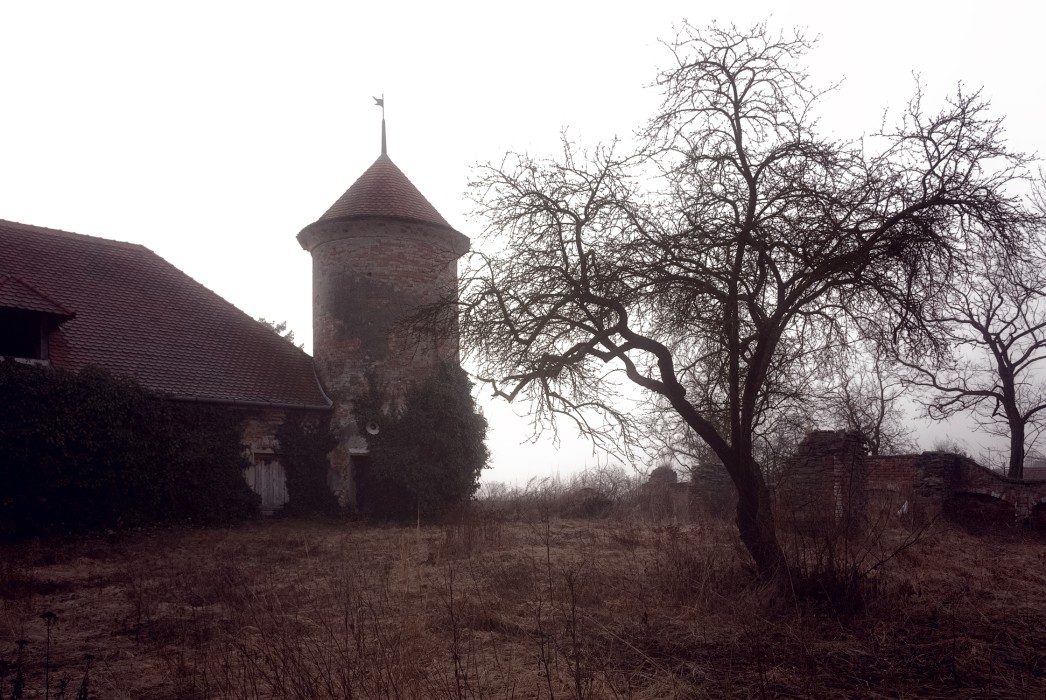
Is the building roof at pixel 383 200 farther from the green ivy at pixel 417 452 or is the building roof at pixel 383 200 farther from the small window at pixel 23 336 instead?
the small window at pixel 23 336

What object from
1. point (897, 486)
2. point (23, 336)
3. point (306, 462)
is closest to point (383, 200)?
point (306, 462)

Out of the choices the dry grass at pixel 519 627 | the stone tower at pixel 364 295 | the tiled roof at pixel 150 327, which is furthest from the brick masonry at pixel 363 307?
the dry grass at pixel 519 627

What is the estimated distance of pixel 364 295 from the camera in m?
20.0

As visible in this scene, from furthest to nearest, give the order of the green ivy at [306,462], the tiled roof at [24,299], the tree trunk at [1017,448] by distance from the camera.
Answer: the tree trunk at [1017,448], the green ivy at [306,462], the tiled roof at [24,299]

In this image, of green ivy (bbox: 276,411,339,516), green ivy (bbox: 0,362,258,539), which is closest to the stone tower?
green ivy (bbox: 276,411,339,516)

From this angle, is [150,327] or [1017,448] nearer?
[150,327]

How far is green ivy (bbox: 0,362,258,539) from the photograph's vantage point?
48.1ft

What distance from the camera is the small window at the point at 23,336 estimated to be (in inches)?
634

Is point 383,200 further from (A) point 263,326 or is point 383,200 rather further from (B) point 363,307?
(A) point 263,326

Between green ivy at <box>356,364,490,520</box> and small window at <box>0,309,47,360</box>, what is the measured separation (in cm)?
736

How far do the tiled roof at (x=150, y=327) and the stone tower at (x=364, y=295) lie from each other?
104 centimetres

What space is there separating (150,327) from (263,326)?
3.51m

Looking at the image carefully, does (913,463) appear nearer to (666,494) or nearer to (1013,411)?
(1013,411)

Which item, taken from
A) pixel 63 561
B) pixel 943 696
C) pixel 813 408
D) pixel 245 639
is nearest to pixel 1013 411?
pixel 813 408
